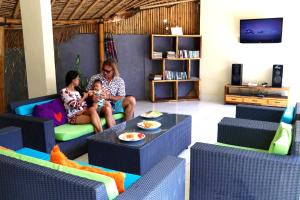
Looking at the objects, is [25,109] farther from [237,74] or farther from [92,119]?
[237,74]

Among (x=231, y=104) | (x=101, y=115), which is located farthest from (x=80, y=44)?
(x=231, y=104)

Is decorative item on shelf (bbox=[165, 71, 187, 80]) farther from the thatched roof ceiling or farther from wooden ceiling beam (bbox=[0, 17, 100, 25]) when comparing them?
wooden ceiling beam (bbox=[0, 17, 100, 25])

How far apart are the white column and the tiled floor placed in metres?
2.15

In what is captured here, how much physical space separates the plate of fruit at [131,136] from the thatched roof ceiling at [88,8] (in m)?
3.10

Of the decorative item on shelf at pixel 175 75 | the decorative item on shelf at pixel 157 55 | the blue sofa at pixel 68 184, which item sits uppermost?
the decorative item on shelf at pixel 157 55

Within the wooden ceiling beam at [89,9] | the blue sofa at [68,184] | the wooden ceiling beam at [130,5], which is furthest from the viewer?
the wooden ceiling beam at [130,5]

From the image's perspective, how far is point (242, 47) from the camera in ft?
21.0

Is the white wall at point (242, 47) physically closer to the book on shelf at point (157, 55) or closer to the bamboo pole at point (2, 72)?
the book on shelf at point (157, 55)

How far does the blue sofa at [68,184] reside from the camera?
4.58 ft

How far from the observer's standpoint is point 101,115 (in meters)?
3.94

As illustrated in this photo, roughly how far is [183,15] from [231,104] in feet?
8.03

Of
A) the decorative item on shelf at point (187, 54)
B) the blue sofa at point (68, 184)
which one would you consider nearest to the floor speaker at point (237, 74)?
the decorative item on shelf at point (187, 54)

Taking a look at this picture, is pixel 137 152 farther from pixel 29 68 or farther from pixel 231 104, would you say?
pixel 231 104

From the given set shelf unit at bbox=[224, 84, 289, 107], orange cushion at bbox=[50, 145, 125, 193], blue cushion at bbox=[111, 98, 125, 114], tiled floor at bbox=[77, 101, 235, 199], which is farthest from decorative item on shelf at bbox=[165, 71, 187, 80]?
orange cushion at bbox=[50, 145, 125, 193]
